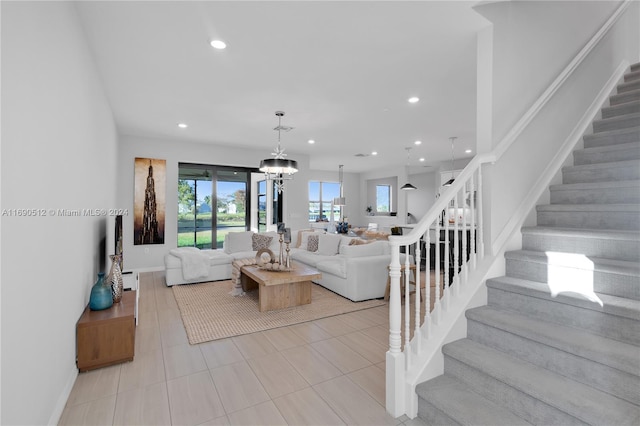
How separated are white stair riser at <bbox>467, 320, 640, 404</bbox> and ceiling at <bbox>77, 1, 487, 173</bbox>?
2349mm

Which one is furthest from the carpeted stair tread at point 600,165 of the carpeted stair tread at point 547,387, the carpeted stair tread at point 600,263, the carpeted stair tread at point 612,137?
the carpeted stair tread at point 547,387

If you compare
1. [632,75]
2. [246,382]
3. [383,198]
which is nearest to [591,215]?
[632,75]

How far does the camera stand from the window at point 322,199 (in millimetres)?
12641

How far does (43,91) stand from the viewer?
170cm

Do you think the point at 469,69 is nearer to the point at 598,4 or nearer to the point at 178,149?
the point at 598,4

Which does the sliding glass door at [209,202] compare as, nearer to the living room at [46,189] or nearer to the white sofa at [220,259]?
the white sofa at [220,259]

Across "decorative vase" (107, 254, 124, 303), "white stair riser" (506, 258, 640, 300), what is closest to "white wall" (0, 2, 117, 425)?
"decorative vase" (107, 254, 124, 303)

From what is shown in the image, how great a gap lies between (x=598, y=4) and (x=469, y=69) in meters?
1.40

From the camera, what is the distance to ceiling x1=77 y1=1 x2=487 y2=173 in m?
2.43

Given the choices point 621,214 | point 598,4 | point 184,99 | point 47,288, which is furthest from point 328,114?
point 47,288

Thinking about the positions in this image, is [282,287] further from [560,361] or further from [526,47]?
[526,47]

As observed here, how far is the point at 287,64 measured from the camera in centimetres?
325

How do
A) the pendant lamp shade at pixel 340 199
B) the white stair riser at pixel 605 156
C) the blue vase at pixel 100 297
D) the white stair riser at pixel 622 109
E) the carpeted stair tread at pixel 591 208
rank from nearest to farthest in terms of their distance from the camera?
1. the carpeted stair tread at pixel 591 208
2. the white stair riser at pixel 605 156
3. the blue vase at pixel 100 297
4. the white stair riser at pixel 622 109
5. the pendant lamp shade at pixel 340 199

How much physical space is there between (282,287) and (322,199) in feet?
29.2
